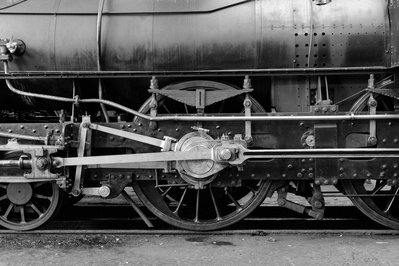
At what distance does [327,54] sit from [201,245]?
2660 millimetres

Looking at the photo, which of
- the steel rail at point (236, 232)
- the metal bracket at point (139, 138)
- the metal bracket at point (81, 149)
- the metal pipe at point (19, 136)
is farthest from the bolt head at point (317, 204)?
the metal pipe at point (19, 136)

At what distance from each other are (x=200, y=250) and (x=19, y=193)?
2473 millimetres

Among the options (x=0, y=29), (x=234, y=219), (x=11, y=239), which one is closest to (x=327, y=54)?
(x=234, y=219)

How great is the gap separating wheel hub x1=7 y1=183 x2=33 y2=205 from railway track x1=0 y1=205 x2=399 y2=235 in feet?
1.30

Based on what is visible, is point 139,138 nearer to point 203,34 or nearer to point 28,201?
point 203,34

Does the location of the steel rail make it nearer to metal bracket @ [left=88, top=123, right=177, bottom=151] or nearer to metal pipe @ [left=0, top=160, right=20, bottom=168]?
metal pipe @ [left=0, top=160, right=20, bottom=168]

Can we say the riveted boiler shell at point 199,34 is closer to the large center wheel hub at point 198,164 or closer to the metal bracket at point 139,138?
the metal bracket at point 139,138

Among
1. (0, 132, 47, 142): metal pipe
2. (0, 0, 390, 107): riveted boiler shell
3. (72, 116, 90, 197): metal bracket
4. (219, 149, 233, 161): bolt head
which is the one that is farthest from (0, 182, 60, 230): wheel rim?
(219, 149, 233, 161): bolt head

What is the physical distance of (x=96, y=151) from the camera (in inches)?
253

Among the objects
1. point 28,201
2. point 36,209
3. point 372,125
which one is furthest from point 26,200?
point 372,125

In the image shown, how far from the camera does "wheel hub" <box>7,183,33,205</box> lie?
6.20m

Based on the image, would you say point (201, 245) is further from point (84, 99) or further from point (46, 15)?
point (46, 15)

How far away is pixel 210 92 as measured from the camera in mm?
5859

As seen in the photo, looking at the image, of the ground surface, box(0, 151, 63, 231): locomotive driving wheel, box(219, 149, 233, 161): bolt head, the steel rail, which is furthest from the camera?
box(0, 151, 63, 231): locomotive driving wheel
